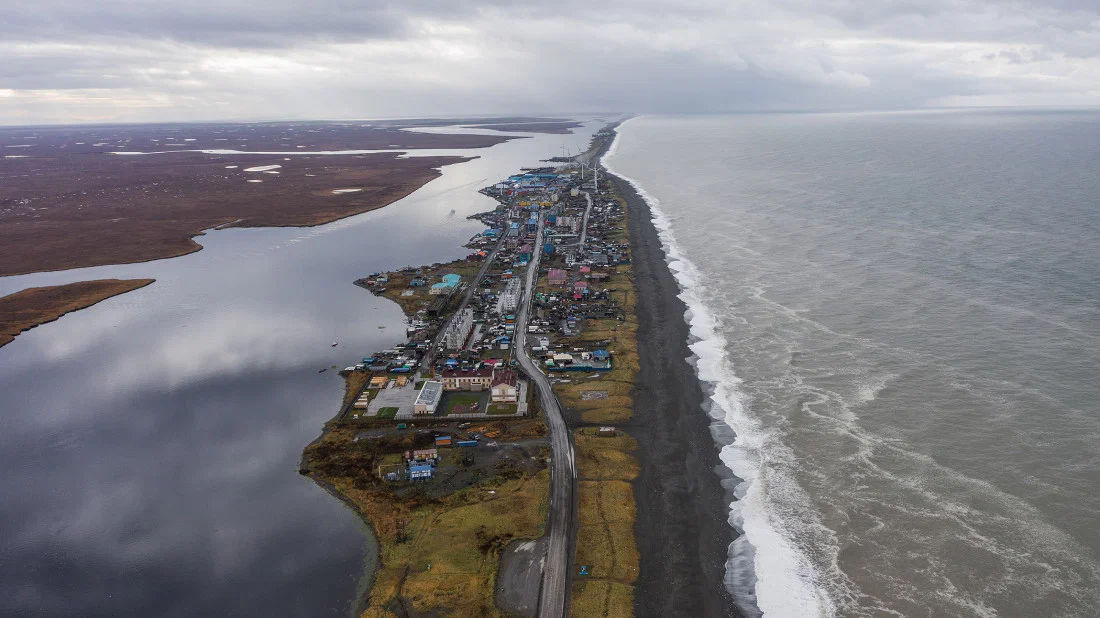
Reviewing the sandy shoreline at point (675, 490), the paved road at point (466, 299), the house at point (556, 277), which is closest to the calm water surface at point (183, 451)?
the paved road at point (466, 299)

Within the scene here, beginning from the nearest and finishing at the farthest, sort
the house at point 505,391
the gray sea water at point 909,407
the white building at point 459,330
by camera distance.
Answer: the gray sea water at point 909,407 < the house at point 505,391 < the white building at point 459,330

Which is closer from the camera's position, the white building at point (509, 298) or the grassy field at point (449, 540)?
the grassy field at point (449, 540)

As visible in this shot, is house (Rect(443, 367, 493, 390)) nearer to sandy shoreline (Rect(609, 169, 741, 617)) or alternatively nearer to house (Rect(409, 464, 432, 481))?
house (Rect(409, 464, 432, 481))

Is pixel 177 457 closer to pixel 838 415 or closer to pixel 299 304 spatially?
pixel 299 304

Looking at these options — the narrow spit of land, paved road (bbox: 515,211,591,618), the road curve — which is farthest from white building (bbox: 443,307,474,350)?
the narrow spit of land

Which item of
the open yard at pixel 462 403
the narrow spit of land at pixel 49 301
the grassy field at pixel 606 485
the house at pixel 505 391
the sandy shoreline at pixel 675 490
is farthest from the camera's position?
the narrow spit of land at pixel 49 301

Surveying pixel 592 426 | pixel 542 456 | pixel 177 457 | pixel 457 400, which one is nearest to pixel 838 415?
pixel 592 426

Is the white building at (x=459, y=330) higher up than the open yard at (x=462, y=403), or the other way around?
the white building at (x=459, y=330)

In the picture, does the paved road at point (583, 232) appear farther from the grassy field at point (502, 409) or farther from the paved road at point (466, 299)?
the grassy field at point (502, 409)
